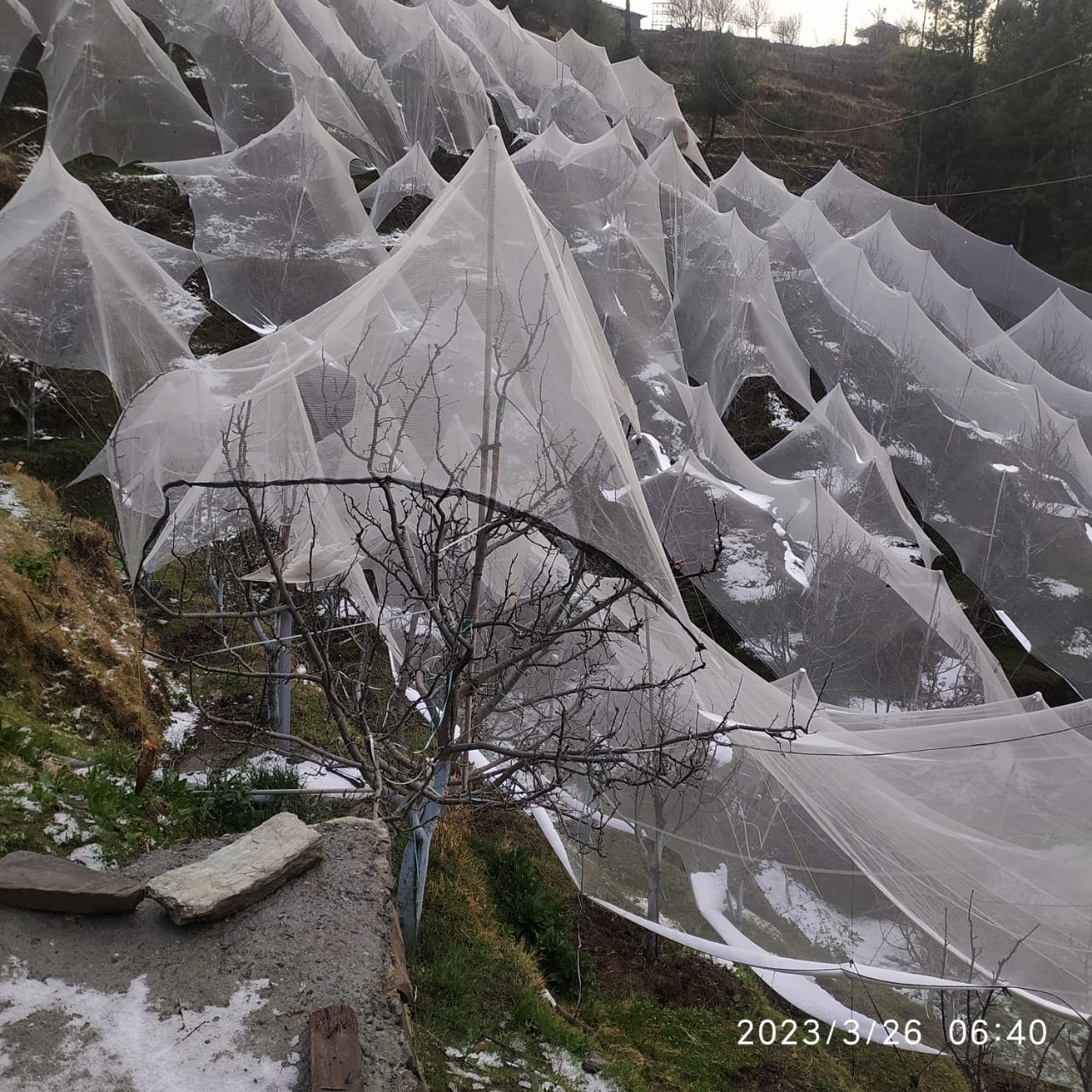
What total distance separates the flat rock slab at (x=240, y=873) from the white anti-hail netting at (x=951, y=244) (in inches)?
816

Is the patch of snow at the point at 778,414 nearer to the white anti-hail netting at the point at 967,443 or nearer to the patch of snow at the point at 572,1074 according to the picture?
the white anti-hail netting at the point at 967,443

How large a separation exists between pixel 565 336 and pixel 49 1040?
325cm

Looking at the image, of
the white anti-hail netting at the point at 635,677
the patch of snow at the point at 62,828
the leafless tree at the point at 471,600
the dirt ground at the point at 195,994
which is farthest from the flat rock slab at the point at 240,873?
the white anti-hail netting at the point at 635,677

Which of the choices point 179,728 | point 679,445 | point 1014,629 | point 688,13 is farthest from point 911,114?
point 179,728

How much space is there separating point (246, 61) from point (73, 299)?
35.0ft

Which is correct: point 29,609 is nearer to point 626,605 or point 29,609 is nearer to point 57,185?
point 626,605

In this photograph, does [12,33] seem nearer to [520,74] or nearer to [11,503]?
[520,74]

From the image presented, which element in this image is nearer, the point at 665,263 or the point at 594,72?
the point at 665,263

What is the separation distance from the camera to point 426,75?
70.8 feet

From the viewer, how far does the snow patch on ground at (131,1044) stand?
257cm

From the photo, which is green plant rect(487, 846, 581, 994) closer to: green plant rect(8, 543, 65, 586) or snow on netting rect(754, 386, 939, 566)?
green plant rect(8, 543, 65, 586)

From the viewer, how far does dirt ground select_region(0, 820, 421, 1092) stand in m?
2.62

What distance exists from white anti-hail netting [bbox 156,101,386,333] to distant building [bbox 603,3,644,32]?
83.7 feet

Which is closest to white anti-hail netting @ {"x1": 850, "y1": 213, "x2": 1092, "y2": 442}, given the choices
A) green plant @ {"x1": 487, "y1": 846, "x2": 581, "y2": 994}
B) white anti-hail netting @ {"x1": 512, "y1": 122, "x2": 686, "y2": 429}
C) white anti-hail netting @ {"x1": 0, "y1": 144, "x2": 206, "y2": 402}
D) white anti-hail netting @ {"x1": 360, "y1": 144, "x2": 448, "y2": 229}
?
white anti-hail netting @ {"x1": 512, "y1": 122, "x2": 686, "y2": 429}
